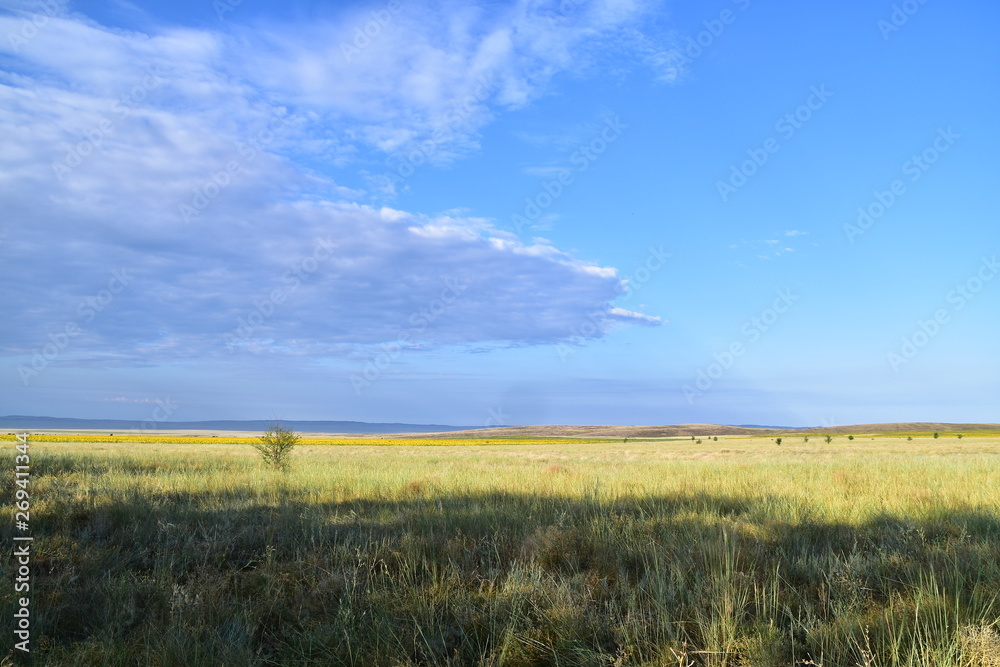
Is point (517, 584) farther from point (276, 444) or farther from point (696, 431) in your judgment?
point (696, 431)

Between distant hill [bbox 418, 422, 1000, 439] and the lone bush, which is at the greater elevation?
the lone bush

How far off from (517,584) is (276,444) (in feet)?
57.8

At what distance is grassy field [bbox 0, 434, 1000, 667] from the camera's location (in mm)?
3775

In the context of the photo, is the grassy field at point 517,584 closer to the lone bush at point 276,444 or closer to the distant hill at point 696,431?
the lone bush at point 276,444

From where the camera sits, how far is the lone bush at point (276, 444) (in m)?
19.8

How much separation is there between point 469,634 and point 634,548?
2.19 metres

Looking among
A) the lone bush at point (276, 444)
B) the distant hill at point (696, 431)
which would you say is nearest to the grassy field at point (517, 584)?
the lone bush at point (276, 444)

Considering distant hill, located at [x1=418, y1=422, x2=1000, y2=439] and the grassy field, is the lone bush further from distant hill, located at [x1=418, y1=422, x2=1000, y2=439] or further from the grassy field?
distant hill, located at [x1=418, y1=422, x2=1000, y2=439]

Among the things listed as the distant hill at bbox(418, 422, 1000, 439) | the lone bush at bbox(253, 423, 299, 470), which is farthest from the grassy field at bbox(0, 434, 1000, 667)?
the distant hill at bbox(418, 422, 1000, 439)

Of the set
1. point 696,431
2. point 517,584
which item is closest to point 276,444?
point 517,584

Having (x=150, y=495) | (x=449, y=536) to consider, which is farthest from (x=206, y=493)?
(x=449, y=536)

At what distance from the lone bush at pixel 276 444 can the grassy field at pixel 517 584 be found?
36.6 feet

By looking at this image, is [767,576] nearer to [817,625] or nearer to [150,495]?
[817,625]

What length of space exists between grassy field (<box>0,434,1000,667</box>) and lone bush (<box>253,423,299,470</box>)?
1116 centimetres
